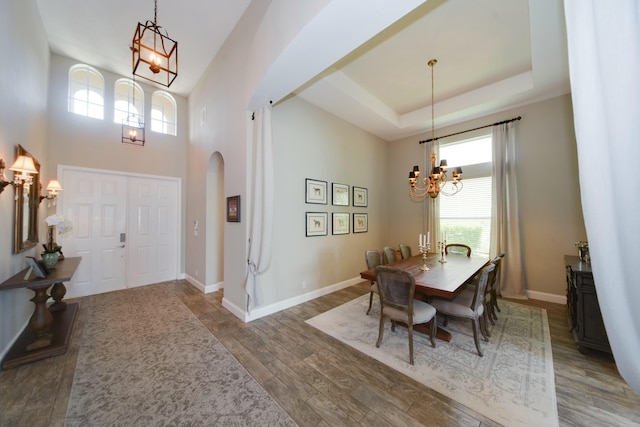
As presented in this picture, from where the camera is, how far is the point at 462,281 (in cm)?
249

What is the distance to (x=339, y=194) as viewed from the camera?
4.62m

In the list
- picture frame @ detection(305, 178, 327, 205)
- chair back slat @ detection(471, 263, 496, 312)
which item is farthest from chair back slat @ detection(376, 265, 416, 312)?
picture frame @ detection(305, 178, 327, 205)

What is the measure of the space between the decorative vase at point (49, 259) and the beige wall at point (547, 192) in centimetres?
728

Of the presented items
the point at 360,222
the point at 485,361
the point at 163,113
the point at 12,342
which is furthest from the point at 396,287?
the point at 163,113

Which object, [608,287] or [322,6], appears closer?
[608,287]

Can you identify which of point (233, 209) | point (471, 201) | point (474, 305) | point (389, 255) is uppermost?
point (471, 201)

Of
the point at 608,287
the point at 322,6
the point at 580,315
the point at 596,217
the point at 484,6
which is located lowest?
the point at 580,315

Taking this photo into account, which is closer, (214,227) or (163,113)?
(214,227)

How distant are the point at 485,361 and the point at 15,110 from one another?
5712 mm

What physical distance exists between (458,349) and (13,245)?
5.05 meters

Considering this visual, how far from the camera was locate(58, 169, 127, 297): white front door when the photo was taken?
13.4ft

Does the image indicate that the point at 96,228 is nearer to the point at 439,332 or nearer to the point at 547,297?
the point at 439,332

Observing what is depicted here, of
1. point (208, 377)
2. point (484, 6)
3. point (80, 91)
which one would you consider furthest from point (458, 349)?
point (80, 91)

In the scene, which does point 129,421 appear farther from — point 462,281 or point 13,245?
point 462,281
